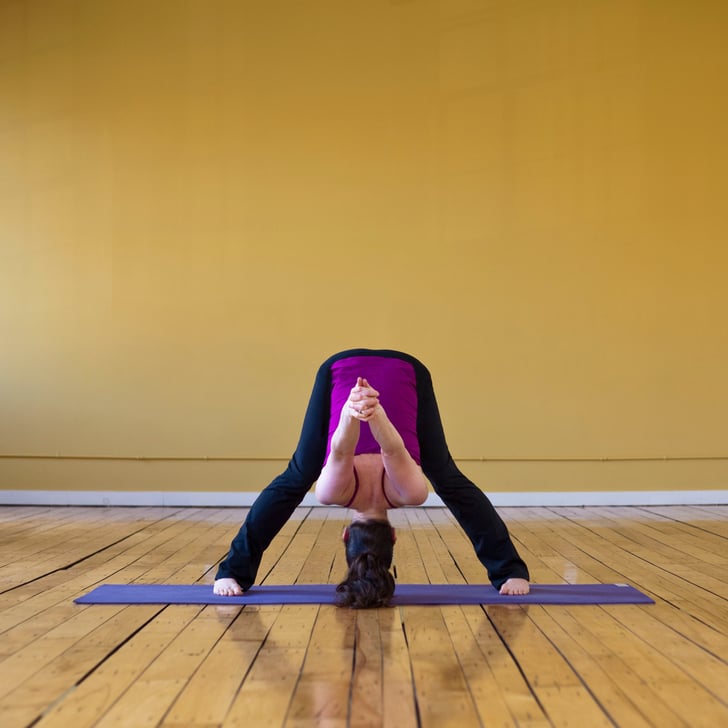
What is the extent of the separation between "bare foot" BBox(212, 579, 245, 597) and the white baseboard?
8.41 ft

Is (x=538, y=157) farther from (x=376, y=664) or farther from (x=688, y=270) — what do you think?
(x=376, y=664)

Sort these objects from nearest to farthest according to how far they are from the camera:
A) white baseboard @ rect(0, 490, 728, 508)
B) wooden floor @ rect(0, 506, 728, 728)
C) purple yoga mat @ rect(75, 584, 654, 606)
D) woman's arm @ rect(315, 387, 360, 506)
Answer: wooden floor @ rect(0, 506, 728, 728)
woman's arm @ rect(315, 387, 360, 506)
purple yoga mat @ rect(75, 584, 654, 606)
white baseboard @ rect(0, 490, 728, 508)

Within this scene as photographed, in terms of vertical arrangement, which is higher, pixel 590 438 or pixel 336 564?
pixel 590 438

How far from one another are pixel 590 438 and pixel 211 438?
2.40 meters

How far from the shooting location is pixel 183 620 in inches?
88.9

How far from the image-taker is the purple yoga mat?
247cm

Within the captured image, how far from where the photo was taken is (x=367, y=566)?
2.39 m

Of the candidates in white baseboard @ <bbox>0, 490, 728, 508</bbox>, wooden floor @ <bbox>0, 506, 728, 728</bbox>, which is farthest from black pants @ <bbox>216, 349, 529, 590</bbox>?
white baseboard @ <bbox>0, 490, 728, 508</bbox>

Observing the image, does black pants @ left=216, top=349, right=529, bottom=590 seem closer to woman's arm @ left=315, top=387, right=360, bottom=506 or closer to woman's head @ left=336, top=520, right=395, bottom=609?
woman's arm @ left=315, top=387, right=360, bottom=506

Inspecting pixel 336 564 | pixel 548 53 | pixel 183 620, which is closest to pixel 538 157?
pixel 548 53

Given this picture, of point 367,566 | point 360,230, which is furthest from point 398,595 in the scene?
point 360,230

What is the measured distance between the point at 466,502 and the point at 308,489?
1.63ft

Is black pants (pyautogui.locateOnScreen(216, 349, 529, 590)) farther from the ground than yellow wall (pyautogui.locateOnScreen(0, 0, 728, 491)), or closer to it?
closer to it

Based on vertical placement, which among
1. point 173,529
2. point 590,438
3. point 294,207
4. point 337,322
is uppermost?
point 294,207
